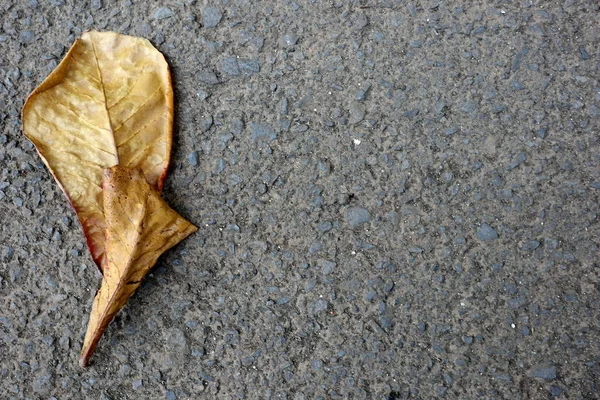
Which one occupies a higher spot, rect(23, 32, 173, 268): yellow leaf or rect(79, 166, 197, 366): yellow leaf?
rect(23, 32, 173, 268): yellow leaf

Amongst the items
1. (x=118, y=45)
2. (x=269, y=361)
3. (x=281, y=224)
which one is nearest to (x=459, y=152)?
(x=281, y=224)

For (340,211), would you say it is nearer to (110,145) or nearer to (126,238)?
(126,238)

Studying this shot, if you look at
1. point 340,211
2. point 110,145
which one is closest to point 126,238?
point 110,145

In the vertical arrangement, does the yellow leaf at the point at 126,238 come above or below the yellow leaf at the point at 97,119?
below

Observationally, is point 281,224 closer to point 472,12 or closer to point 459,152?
point 459,152

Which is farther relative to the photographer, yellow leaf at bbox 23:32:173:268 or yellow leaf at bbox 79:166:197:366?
yellow leaf at bbox 23:32:173:268

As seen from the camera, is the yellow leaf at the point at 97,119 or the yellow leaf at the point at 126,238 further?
the yellow leaf at the point at 97,119
